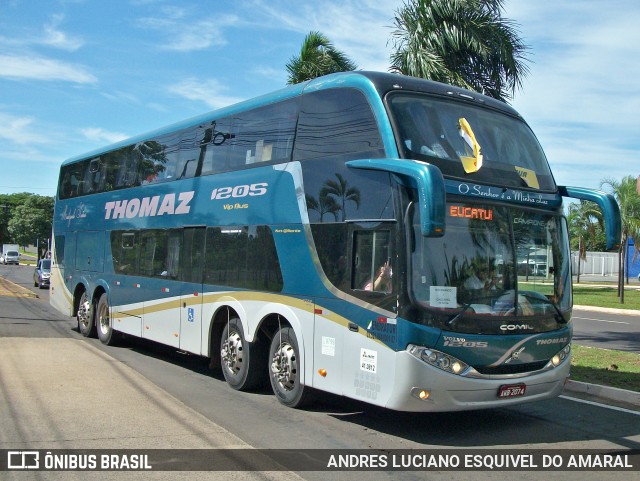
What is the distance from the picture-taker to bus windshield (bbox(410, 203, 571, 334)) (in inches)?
268

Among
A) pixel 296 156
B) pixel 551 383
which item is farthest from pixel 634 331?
pixel 296 156

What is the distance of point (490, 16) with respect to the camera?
13.5m

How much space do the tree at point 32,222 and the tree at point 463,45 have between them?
314 ft

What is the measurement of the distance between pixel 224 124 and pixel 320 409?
464 centimetres

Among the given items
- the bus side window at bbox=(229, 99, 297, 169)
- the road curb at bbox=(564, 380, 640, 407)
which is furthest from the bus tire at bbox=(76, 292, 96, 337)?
the road curb at bbox=(564, 380, 640, 407)

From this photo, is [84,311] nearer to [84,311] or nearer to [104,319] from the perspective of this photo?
[84,311]

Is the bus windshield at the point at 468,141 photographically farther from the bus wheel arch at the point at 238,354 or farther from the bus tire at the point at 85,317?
the bus tire at the point at 85,317

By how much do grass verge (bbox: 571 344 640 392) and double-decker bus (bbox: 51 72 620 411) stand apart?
9.42 feet

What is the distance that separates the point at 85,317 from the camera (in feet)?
49.8

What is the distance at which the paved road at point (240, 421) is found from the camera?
679 centimetres

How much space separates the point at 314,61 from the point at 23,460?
1296cm

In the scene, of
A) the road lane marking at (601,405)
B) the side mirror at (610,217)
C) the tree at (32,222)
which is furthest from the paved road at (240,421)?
the tree at (32,222)

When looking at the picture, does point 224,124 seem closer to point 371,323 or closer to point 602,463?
point 371,323

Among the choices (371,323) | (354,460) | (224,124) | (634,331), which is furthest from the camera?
(634,331)
